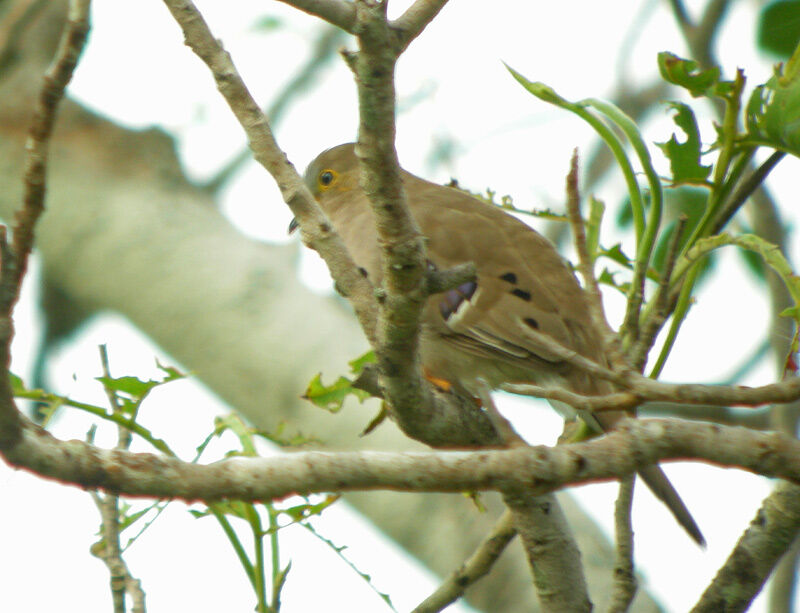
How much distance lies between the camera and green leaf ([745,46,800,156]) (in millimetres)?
2381

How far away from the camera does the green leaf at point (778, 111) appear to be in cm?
238

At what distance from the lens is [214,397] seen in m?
5.97

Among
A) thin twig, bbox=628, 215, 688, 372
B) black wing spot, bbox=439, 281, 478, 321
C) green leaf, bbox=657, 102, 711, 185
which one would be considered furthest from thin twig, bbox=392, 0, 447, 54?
black wing spot, bbox=439, 281, 478, 321

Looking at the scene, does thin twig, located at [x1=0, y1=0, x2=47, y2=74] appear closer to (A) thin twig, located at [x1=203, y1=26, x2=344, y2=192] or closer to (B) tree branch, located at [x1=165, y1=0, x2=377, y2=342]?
(A) thin twig, located at [x1=203, y1=26, x2=344, y2=192]

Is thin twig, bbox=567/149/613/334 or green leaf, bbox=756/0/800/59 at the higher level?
green leaf, bbox=756/0/800/59

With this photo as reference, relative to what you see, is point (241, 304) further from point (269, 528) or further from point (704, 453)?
point (704, 453)

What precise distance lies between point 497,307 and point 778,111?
1418 millimetres

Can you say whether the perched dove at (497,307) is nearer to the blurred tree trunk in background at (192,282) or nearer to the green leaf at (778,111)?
the green leaf at (778,111)

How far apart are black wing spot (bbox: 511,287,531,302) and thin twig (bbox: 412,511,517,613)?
1.11 m

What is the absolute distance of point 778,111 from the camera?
2.39m

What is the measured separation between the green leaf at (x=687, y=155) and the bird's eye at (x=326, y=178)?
2.63 meters

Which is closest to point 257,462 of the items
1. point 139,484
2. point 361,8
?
point 139,484

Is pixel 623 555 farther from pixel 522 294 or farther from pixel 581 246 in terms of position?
pixel 522 294

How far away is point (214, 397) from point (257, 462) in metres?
4.54
